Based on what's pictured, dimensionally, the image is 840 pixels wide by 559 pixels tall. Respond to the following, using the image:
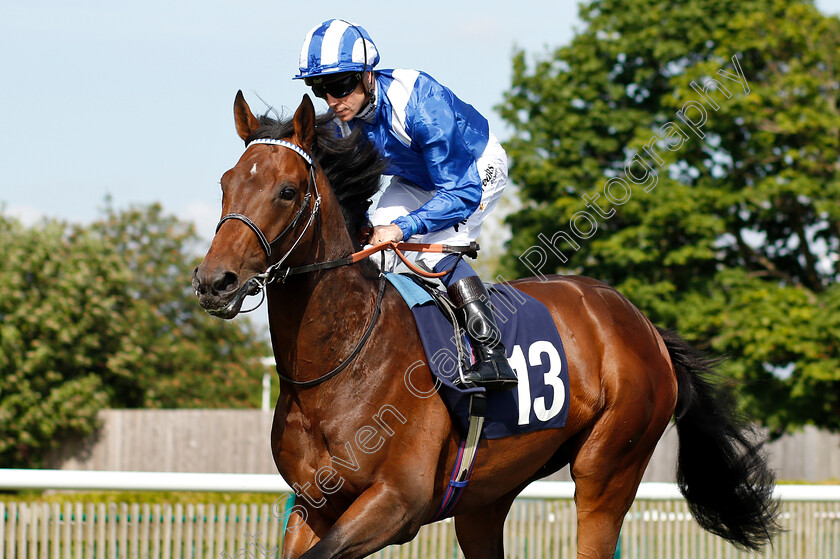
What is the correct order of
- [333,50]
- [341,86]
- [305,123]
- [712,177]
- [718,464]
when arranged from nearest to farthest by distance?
1. [305,123]
2. [333,50]
3. [341,86]
4. [718,464]
5. [712,177]

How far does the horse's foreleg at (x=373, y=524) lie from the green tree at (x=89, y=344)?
14165 millimetres

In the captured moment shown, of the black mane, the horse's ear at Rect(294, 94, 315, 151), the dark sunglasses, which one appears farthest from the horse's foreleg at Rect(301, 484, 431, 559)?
the dark sunglasses

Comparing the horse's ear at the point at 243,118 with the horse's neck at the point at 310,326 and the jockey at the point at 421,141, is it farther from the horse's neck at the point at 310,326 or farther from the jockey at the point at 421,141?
the horse's neck at the point at 310,326

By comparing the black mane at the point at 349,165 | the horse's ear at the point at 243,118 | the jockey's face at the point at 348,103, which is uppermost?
the jockey's face at the point at 348,103

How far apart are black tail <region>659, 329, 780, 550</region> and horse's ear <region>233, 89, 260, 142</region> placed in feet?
7.78

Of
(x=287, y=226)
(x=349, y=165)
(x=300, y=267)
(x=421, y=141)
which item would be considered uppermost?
(x=421, y=141)

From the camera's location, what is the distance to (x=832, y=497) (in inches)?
217

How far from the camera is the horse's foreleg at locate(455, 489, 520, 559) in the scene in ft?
13.0

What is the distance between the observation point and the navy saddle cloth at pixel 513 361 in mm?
3258

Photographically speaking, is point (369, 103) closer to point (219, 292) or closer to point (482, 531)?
point (219, 292)

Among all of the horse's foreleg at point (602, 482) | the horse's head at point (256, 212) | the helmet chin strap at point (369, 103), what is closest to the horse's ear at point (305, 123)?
the horse's head at point (256, 212)

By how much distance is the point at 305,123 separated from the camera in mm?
3064

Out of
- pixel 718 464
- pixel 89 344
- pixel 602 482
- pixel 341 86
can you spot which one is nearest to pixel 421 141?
pixel 341 86

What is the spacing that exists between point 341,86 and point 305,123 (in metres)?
0.36
